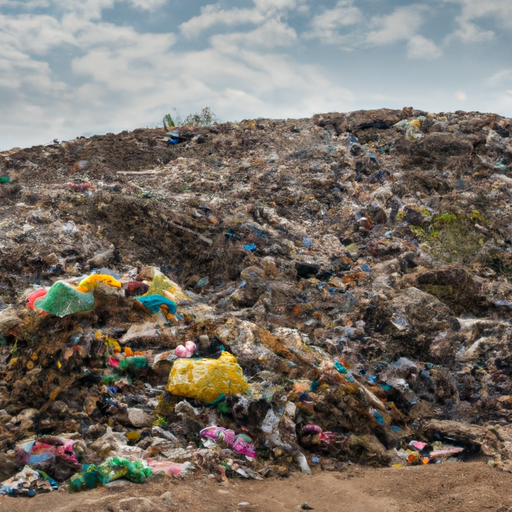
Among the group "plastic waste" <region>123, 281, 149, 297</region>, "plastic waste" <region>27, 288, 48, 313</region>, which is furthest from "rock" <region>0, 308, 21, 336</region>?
"plastic waste" <region>123, 281, 149, 297</region>

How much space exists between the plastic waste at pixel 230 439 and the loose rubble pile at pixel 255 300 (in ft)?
0.06

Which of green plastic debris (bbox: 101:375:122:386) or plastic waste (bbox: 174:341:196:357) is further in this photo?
plastic waste (bbox: 174:341:196:357)

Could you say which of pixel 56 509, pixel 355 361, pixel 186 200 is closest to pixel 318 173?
pixel 186 200

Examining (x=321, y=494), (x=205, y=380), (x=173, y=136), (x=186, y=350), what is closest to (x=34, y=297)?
(x=186, y=350)

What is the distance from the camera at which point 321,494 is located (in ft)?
11.5

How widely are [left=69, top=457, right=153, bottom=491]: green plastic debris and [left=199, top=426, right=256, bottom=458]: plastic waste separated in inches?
24.0

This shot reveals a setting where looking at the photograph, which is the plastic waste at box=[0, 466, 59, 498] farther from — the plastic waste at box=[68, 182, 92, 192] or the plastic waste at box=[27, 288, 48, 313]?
the plastic waste at box=[68, 182, 92, 192]

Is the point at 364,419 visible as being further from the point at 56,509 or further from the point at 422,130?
the point at 422,130

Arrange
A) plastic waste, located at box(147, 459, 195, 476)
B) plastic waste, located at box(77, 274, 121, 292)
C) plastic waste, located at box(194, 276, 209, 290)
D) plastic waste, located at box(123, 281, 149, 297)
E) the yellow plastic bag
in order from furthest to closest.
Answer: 1. plastic waste, located at box(194, 276, 209, 290)
2. plastic waste, located at box(123, 281, 149, 297)
3. plastic waste, located at box(77, 274, 121, 292)
4. the yellow plastic bag
5. plastic waste, located at box(147, 459, 195, 476)

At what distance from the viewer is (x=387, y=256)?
8.16 m

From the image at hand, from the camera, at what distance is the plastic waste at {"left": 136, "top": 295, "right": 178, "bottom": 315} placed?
17.4 feet

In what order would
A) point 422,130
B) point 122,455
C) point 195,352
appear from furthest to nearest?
point 422,130, point 195,352, point 122,455

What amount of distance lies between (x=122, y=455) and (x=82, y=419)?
646 millimetres

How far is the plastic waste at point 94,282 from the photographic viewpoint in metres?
4.96
